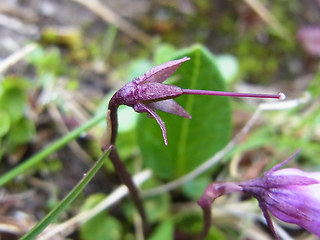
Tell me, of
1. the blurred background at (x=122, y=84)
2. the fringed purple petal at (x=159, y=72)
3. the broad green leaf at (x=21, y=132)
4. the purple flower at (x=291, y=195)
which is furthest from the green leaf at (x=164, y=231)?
the fringed purple petal at (x=159, y=72)

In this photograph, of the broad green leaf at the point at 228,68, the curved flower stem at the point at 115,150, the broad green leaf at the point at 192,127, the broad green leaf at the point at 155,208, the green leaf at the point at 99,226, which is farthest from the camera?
the broad green leaf at the point at 228,68

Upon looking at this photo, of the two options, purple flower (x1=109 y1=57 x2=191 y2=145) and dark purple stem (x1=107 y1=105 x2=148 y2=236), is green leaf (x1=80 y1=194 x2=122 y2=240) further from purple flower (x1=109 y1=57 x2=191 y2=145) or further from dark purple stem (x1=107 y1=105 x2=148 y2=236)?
purple flower (x1=109 y1=57 x2=191 y2=145)

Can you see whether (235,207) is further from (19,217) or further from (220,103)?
(19,217)

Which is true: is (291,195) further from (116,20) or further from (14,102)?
(116,20)

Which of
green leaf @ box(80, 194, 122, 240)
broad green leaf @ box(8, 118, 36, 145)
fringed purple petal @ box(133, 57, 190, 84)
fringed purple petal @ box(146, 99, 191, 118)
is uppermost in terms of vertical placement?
fringed purple petal @ box(133, 57, 190, 84)

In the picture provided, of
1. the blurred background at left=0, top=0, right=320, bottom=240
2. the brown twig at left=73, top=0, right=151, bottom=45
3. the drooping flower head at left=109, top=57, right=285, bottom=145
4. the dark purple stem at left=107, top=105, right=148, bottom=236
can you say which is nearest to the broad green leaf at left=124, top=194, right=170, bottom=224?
the blurred background at left=0, top=0, right=320, bottom=240

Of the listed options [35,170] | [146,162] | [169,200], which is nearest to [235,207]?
[169,200]

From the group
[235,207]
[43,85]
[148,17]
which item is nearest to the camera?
[235,207]

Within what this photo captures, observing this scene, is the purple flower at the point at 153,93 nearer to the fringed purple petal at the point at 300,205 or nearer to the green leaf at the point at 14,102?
the fringed purple petal at the point at 300,205
